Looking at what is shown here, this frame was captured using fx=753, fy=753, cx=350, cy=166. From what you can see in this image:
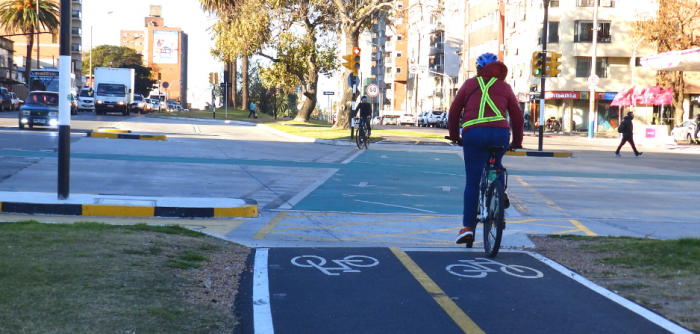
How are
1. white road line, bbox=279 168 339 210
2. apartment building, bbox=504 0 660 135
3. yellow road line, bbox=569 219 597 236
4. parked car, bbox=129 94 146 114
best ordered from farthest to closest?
1. apartment building, bbox=504 0 660 135
2. parked car, bbox=129 94 146 114
3. white road line, bbox=279 168 339 210
4. yellow road line, bbox=569 219 597 236

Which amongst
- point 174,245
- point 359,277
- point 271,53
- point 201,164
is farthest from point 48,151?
point 271,53

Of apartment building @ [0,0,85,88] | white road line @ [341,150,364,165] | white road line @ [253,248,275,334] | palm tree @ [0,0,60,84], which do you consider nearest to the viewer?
white road line @ [253,248,275,334]

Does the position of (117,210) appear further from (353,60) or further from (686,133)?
(686,133)

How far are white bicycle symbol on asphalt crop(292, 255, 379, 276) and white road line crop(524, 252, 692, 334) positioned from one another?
1622mm

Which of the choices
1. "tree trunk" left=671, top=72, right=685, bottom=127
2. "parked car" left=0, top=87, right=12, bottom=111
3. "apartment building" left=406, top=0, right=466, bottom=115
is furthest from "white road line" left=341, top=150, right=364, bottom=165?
"apartment building" left=406, top=0, right=466, bottom=115

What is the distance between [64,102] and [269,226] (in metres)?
3.17

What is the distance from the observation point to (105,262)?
19.1ft

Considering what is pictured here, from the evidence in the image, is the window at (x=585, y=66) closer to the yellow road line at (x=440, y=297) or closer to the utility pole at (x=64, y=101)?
the utility pole at (x=64, y=101)

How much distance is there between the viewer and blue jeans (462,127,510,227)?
7.19 m

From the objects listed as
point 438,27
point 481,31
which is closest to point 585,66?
point 481,31

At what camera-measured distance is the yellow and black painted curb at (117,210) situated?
9500 millimetres

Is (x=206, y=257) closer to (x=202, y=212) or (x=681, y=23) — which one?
(x=202, y=212)

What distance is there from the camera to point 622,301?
17.6ft

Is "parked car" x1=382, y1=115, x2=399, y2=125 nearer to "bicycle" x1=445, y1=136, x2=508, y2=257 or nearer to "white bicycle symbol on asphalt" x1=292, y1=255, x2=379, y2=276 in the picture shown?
"bicycle" x1=445, y1=136, x2=508, y2=257
